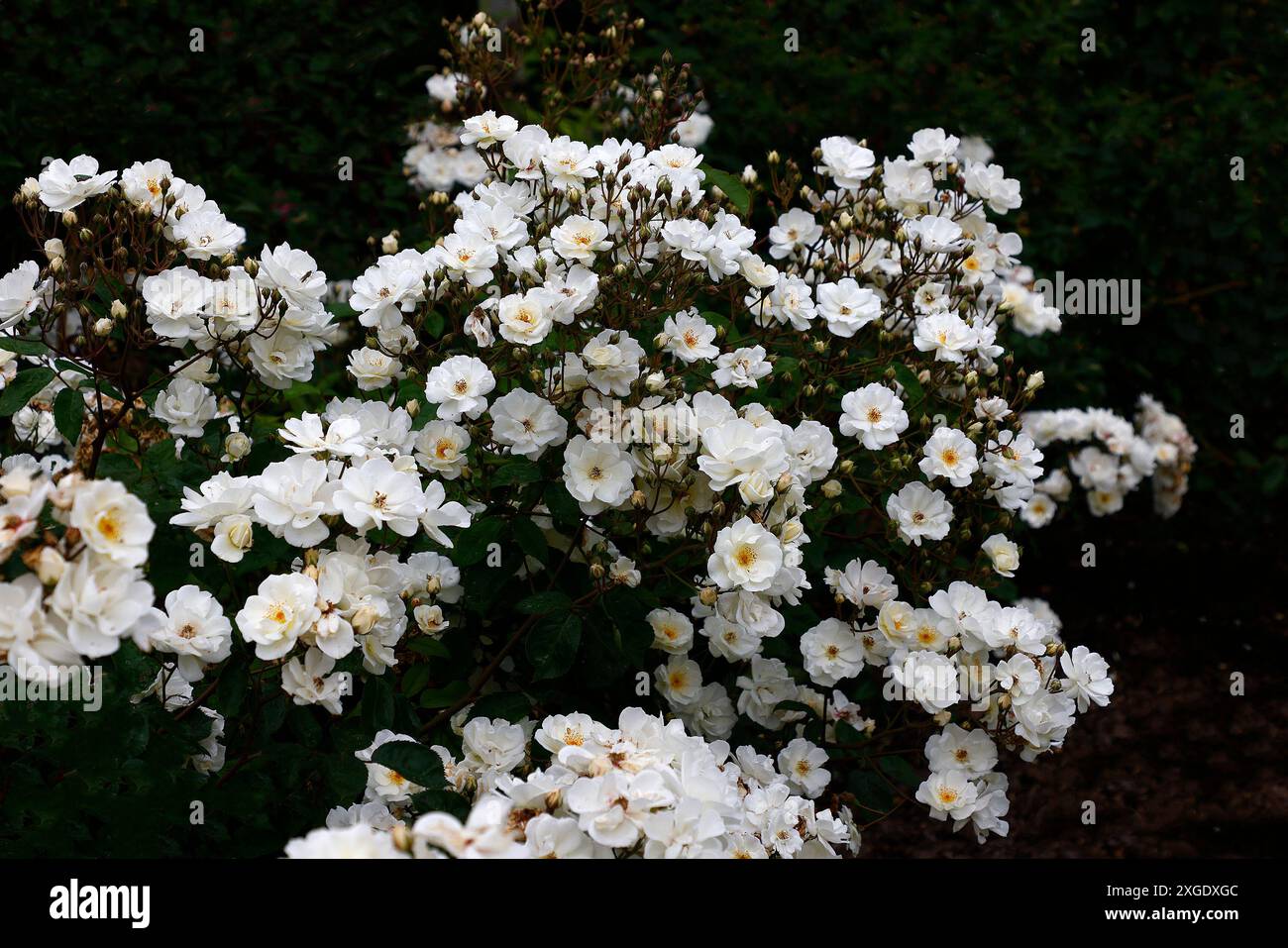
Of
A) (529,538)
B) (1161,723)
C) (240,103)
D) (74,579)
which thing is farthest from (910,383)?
(240,103)

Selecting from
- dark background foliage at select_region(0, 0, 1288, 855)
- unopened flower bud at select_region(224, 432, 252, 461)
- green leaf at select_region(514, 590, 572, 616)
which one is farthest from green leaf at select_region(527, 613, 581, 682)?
dark background foliage at select_region(0, 0, 1288, 855)

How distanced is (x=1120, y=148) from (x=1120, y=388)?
1.02 m

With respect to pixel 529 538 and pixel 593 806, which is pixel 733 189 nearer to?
pixel 529 538

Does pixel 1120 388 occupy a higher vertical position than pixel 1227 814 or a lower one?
higher

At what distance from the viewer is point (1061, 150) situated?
4.96 metres

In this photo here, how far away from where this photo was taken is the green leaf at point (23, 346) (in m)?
2.24

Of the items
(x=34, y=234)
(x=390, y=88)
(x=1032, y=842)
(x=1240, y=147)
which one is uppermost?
(x=390, y=88)

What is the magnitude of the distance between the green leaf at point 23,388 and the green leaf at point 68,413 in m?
0.04

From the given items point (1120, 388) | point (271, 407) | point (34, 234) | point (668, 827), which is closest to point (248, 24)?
point (271, 407)

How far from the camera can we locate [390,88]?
5078mm

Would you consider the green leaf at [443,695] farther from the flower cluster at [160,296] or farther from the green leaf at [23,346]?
the green leaf at [23,346]

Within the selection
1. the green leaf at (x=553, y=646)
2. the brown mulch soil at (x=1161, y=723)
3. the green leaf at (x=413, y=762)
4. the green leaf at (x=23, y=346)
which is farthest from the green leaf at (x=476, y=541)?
the brown mulch soil at (x=1161, y=723)

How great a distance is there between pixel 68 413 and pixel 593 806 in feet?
4.31
